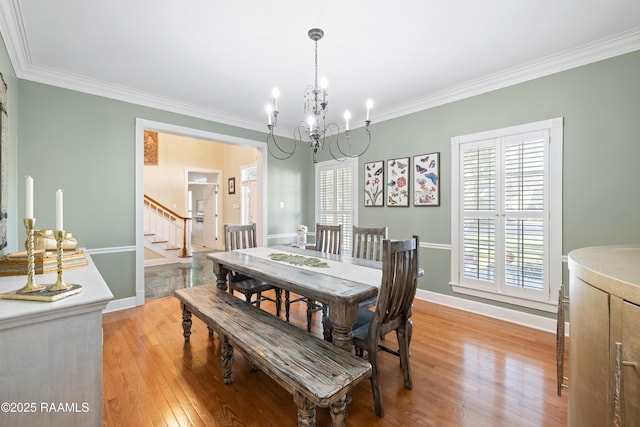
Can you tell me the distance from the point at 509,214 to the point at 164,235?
6873 mm

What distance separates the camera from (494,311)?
309 centimetres

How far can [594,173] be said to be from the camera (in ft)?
8.25

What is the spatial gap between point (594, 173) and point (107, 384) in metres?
4.34

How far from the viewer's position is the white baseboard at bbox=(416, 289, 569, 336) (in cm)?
277

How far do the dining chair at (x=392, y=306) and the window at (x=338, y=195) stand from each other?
2691 mm

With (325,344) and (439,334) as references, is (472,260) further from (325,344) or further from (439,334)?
(325,344)

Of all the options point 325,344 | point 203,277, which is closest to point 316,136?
point 325,344

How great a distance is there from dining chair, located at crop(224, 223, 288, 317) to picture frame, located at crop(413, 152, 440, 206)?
2.19 m

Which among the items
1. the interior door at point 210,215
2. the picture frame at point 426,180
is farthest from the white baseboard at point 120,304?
the interior door at point 210,215

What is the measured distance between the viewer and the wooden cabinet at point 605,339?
0.66 metres

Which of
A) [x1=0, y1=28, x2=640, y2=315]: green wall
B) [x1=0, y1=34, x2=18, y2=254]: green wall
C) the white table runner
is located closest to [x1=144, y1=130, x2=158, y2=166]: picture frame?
[x1=0, y1=28, x2=640, y2=315]: green wall

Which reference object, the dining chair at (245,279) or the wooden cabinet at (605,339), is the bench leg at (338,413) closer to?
the wooden cabinet at (605,339)

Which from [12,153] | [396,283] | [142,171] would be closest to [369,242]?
[396,283]

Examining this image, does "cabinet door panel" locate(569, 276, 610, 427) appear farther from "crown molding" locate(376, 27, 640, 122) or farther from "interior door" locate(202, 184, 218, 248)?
"interior door" locate(202, 184, 218, 248)
